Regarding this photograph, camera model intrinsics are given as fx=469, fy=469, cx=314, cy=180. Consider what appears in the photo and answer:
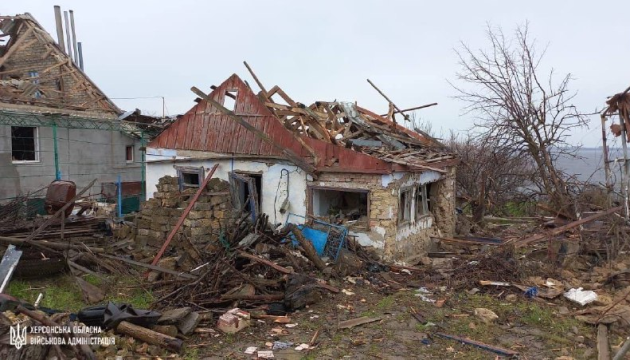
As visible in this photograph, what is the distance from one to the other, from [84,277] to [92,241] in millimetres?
1803

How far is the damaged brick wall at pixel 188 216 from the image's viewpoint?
470 inches

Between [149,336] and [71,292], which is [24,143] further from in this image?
[149,336]

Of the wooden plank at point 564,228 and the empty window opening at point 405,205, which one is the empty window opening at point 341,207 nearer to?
the empty window opening at point 405,205

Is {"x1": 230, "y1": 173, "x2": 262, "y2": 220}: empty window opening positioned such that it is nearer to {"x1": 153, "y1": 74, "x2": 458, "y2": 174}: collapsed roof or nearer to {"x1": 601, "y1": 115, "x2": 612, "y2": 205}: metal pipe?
{"x1": 153, "y1": 74, "x2": 458, "y2": 174}: collapsed roof

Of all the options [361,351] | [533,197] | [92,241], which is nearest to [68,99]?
[92,241]

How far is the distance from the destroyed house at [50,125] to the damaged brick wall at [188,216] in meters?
6.72

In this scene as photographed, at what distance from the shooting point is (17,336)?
556 centimetres

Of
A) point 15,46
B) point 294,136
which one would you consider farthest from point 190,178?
point 15,46

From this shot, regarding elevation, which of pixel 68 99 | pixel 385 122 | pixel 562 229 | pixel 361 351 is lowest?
pixel 361 351

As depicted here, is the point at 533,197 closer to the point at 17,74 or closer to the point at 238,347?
the point at 238,347

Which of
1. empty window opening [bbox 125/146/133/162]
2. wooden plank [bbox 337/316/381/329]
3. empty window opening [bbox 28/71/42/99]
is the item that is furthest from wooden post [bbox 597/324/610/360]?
empty window opening [bbox 125/146/133/162]

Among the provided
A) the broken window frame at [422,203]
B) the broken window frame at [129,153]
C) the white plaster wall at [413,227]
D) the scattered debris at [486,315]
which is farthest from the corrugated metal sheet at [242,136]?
the broken window frame at [129,153]

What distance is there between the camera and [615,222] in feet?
35.7

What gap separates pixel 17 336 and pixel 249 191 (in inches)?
299
